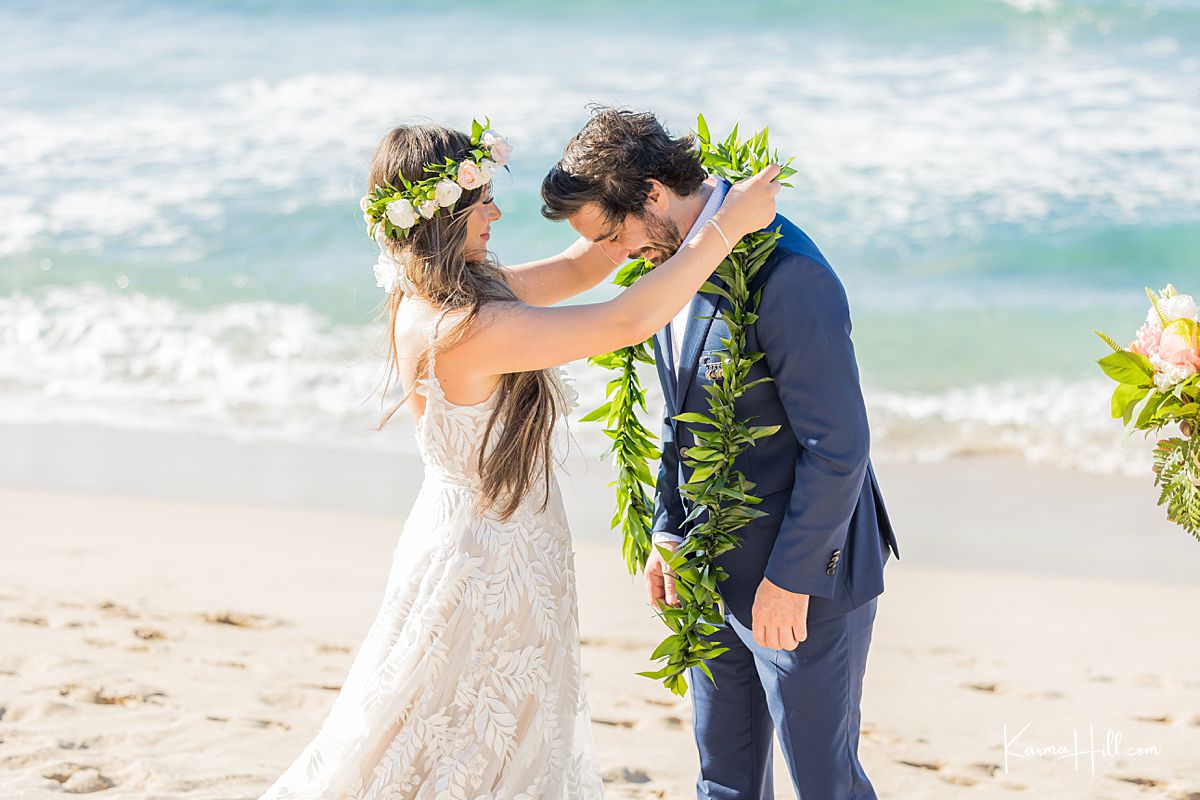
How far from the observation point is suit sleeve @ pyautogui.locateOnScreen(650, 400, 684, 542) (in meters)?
3.36

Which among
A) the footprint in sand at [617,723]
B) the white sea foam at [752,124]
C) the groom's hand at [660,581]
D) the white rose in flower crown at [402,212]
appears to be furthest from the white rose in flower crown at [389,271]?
the white sea foam at [752,124]

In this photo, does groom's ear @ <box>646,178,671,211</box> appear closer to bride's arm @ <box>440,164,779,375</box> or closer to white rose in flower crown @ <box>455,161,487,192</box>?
bride's arm @ <box>440,164,779,375</box>

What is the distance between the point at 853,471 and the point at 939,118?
45.4 feet

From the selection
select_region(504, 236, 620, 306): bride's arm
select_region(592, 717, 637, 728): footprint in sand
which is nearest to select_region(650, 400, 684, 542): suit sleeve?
select_region(504, 236, 620, 306): bride's arm

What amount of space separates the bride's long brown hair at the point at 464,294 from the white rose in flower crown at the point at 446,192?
0.15 ft

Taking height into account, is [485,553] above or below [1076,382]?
below

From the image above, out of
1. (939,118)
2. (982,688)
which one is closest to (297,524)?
(982,688)

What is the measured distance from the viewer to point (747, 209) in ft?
9.56

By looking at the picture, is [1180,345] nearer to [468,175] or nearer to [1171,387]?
[1171,387]

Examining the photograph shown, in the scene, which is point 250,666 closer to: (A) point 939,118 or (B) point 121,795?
(B) point 121,795

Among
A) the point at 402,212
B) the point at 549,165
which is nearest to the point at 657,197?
the point at 402,212

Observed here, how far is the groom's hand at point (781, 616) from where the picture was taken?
2.96 meters

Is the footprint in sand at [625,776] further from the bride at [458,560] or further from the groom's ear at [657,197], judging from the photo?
the groom's ear at [657,197]

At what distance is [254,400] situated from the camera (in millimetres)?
9414
